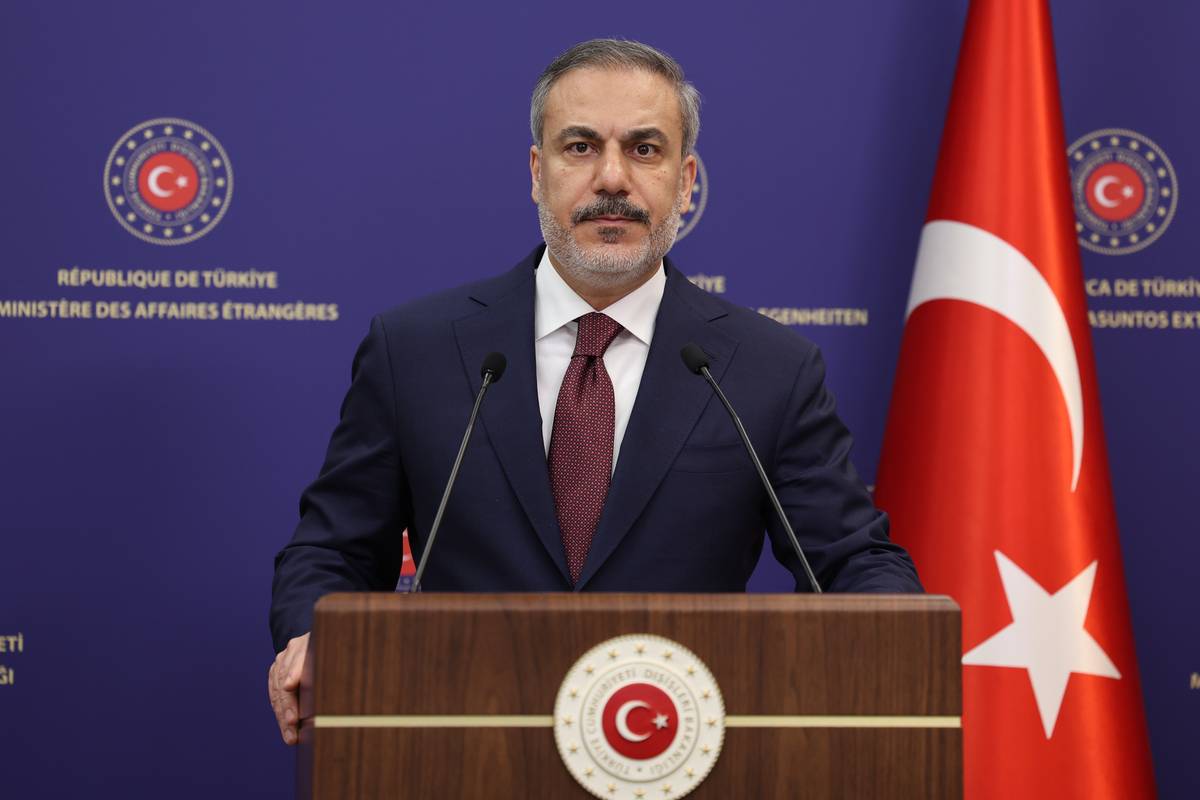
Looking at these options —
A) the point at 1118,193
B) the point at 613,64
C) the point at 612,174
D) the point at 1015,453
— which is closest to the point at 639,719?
the point at 612,174

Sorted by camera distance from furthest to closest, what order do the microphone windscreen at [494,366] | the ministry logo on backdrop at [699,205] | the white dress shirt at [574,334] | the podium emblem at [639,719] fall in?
the ministry logo on backdrop at [699,205] → the white dress shirt at [574,334] → the microphone windscreen at [494,366] → the podium emblem at [639,719]

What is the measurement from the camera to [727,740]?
116 cm

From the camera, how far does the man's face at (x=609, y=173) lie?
6.56 feet

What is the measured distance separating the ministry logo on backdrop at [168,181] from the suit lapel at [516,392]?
3.33 feet

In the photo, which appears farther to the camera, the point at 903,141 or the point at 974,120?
the point at 903,141

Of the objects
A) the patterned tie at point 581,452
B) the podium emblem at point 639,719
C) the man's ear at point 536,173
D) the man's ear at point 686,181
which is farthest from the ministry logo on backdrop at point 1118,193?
the podium emblem at point 639,719

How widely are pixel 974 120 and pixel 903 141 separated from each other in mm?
230

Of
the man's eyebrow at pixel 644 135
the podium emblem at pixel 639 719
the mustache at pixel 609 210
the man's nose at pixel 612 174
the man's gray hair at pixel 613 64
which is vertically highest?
the man's gray hair at pixel 613 64

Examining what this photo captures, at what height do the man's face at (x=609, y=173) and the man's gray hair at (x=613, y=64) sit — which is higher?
the man's gray hair at (x=613, y=64)

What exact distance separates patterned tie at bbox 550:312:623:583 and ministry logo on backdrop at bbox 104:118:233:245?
123 centimetres

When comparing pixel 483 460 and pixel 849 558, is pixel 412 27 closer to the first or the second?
pixel 483 460

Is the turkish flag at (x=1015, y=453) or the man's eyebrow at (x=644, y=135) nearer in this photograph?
the man's eyebrow at (x=644, y=135)

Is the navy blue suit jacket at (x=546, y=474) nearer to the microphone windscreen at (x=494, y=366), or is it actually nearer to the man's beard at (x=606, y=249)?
the man's beard at (x=606, y=249)

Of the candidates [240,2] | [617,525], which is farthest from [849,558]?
[240,2]
